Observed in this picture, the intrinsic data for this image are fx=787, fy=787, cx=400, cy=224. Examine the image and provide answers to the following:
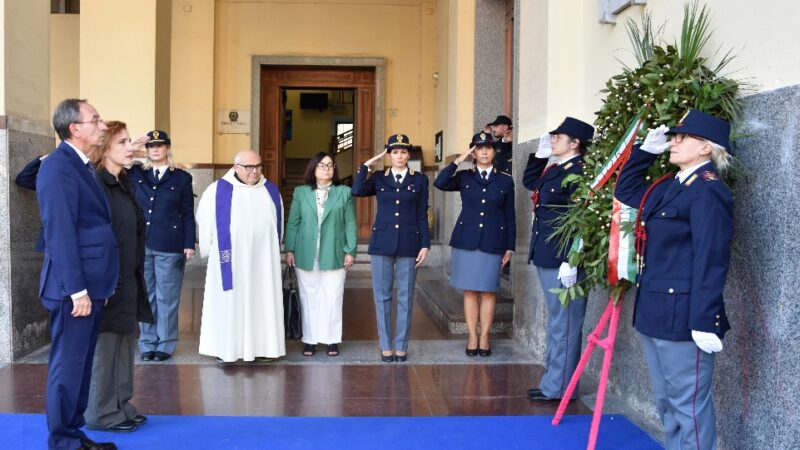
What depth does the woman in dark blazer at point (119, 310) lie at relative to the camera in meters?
3.83

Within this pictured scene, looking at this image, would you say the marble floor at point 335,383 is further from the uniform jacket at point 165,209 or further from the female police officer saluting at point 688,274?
the female police officer saluting at point 688,274

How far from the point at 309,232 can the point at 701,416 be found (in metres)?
3.31

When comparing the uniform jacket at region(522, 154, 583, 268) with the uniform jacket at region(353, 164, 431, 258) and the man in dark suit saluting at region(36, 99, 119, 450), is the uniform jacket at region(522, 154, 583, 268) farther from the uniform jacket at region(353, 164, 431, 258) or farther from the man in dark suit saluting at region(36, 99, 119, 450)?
the man in dark suit saluting at region(36, 99, 119, 450)

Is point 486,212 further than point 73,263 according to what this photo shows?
Yes

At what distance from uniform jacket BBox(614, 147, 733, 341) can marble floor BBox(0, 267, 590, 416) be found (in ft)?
4.99

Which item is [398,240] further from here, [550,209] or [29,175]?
[29,175]

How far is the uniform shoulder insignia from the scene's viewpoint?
286 cm

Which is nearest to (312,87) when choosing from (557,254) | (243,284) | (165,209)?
(165,209)

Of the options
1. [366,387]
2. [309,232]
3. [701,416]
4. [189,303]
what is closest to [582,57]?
[309,232]

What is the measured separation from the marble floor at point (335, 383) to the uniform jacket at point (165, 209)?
83 centimetres

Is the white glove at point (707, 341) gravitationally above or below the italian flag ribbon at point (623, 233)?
below

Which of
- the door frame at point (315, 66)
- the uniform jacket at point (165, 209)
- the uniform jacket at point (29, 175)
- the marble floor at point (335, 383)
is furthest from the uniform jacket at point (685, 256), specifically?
the door frame at point (315, 66)

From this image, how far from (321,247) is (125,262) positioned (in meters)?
1.93

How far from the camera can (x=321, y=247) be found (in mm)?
5672
